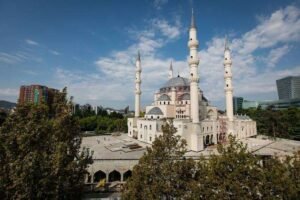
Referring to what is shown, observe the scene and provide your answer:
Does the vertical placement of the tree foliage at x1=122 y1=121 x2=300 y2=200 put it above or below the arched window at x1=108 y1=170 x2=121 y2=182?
above

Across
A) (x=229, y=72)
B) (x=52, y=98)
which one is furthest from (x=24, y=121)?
(x=229, y=72)

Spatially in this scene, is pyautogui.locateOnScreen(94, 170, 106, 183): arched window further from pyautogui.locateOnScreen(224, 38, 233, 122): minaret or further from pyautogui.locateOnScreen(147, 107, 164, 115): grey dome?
pyautogui.locateOnScreen(224, 38, 233, 122): minaret

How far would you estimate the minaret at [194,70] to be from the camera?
3161cm

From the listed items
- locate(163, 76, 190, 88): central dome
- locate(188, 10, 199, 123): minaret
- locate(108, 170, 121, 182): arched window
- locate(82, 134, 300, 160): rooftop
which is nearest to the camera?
locate(108, 170, 121, 182): arched window

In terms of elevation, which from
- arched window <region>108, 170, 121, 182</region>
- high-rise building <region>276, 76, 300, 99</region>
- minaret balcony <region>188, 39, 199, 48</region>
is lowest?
arched window <region>108, 170, 121, 182</region>

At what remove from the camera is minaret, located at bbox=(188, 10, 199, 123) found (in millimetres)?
31609

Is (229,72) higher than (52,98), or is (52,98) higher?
(229,72)

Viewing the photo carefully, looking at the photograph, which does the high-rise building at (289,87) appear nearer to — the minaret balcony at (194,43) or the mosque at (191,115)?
the mosque at (191,115)

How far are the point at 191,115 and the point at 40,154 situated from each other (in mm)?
27702

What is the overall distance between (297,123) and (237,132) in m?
20.4

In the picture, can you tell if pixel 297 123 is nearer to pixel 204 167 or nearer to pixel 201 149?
pixel 201 149

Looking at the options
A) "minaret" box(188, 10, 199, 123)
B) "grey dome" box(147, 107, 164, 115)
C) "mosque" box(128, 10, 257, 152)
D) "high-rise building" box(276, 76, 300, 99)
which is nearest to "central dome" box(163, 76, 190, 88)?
"mosque" box(128, 10, 257, 152)

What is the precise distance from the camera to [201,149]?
31.0 metres

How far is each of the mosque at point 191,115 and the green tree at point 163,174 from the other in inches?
804
